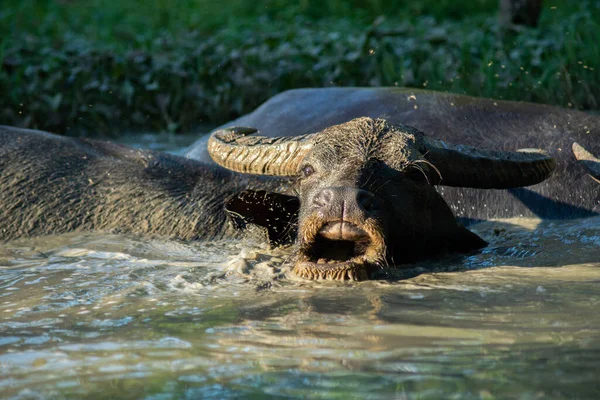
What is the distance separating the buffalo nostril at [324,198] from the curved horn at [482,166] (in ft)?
2.63

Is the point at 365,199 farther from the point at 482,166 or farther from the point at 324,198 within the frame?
the point at 482,166

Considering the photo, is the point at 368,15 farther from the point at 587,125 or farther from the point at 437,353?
the point at 437,353

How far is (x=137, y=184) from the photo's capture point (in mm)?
5965

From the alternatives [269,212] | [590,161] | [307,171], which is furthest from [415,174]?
[590,161]

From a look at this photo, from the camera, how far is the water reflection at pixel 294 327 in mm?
2873

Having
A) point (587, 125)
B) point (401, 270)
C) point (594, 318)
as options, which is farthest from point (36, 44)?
point (594, 318)

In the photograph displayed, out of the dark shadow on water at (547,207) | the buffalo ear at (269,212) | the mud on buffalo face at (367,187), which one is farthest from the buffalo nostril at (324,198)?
the dark shadow on water at (547,207)

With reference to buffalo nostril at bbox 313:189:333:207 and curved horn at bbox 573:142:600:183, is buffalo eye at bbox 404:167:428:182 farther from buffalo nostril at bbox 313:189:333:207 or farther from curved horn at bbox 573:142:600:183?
curved horn at bbox 573:142:600:183

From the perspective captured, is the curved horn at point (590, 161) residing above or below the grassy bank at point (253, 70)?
below

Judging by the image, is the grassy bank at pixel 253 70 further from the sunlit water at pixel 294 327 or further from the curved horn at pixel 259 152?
the sunlit water at pixel 294 327

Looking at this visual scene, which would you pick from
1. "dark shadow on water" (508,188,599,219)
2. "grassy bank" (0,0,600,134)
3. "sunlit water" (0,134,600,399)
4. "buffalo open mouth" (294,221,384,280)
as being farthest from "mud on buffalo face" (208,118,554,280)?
"grassy bank" (0,0,600,134)

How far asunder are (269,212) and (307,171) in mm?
470

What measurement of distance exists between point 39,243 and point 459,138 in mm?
2676

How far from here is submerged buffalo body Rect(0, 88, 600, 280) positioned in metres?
4.46
